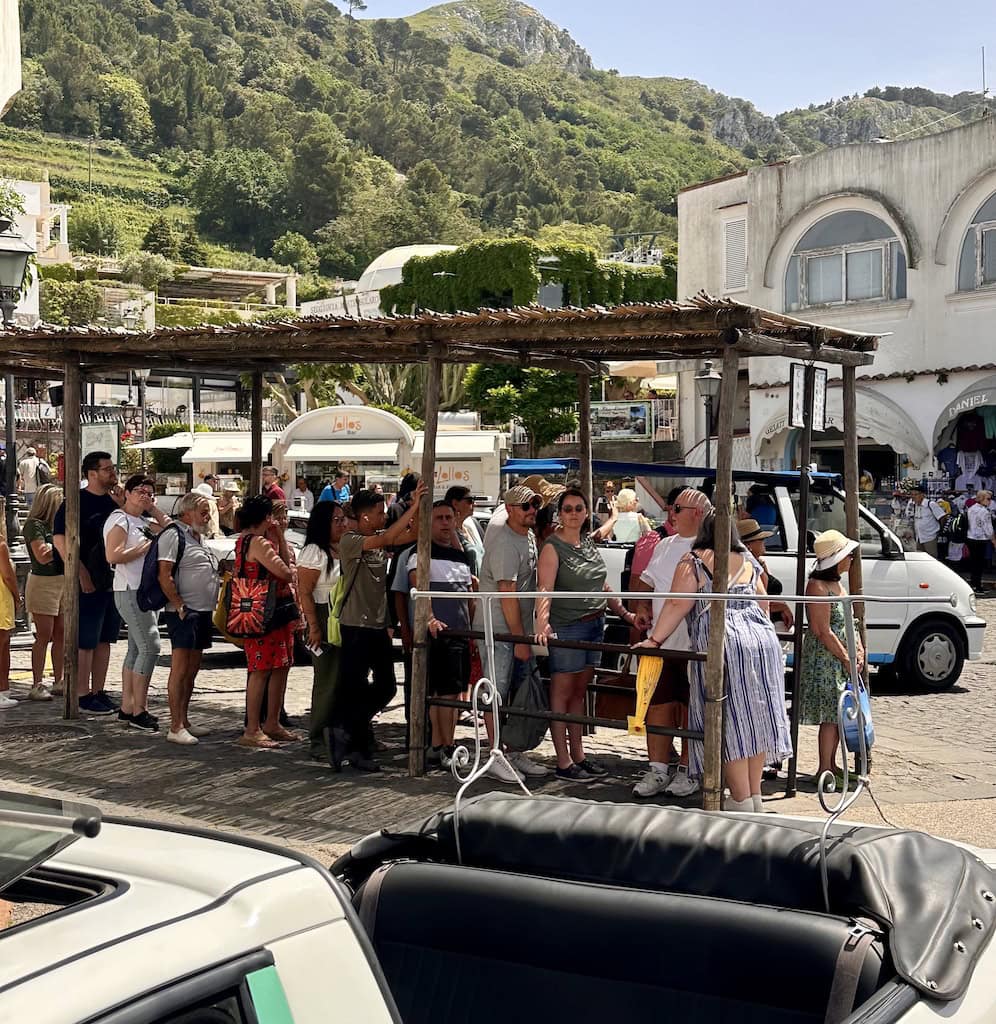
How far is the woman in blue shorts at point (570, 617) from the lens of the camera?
857 centimetres

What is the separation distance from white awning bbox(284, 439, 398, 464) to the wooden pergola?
2100 cm

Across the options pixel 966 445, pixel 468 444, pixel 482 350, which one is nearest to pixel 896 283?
pixel 966 445

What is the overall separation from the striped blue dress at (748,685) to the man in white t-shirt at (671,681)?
0.40 meters

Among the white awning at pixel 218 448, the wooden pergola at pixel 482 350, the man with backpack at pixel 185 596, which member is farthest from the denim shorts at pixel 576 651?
the white awning at pixel 218 448

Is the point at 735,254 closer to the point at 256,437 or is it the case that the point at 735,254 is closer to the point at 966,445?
the point at 966,445

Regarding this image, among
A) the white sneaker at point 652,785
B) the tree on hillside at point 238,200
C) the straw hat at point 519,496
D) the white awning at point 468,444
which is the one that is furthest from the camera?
the tree on hillside at point 238,200

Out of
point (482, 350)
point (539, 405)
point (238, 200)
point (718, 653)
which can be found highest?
point (238, 200)

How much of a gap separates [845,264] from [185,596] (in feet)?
70.1

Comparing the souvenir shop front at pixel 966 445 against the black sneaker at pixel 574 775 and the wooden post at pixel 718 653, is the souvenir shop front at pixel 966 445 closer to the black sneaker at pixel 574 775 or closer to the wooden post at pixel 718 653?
the black sneaker at pixel 574 775

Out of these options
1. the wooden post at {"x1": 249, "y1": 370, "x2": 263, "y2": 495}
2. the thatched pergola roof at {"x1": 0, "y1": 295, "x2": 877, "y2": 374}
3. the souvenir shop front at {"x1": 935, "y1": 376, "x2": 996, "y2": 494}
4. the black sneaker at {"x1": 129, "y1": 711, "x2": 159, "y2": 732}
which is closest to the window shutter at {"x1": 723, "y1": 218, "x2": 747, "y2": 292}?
the souvenir shop front at {"x1": 935, "y1": 376, "x2": 996, "y2": 494}

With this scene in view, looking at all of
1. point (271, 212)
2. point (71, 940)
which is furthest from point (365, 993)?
point (271, 212)

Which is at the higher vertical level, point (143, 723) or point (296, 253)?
point (296, 253)

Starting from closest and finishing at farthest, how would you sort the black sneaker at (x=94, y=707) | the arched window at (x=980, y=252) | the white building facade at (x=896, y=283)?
the black sneaker at (x=94, y=707) → the arched window at (x=980, y=252) → the white building facade at (x=896, y=283)

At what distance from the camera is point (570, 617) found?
8750 millimetres
